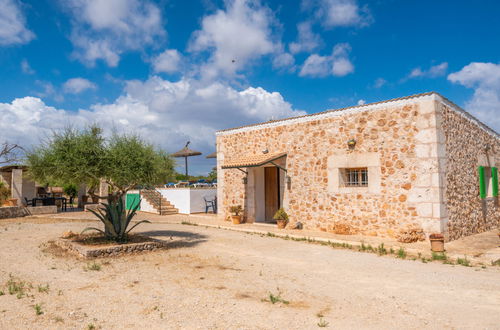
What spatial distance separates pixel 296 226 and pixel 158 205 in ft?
27.6

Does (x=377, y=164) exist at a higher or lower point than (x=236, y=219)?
higher

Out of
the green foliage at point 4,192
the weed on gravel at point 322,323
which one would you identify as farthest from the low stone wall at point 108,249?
the green foliage at point 4,192

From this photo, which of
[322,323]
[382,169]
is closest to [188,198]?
[382,169]

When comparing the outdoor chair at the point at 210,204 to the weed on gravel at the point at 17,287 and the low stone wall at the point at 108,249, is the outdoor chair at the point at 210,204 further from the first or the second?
the weed on gravel at the point at 17,287

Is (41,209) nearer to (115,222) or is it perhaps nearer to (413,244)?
(115,222)

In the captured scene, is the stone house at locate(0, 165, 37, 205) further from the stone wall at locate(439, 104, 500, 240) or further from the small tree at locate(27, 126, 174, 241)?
the stone wall at locate(439, 104, 500, 240)

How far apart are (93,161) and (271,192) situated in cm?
680

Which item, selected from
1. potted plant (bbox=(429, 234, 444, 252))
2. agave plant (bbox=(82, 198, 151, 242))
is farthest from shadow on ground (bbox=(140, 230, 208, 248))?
potted plant (bbox=(429, 234, 444, 252))

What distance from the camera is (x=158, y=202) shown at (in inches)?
670

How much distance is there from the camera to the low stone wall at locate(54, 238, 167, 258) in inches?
A: 266

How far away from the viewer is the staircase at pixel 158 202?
16281mm

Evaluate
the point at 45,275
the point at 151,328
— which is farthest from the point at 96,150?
the point at 151,328

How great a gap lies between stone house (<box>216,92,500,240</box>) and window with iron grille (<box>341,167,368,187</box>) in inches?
1.1

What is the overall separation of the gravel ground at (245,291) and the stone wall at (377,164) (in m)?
2.27
